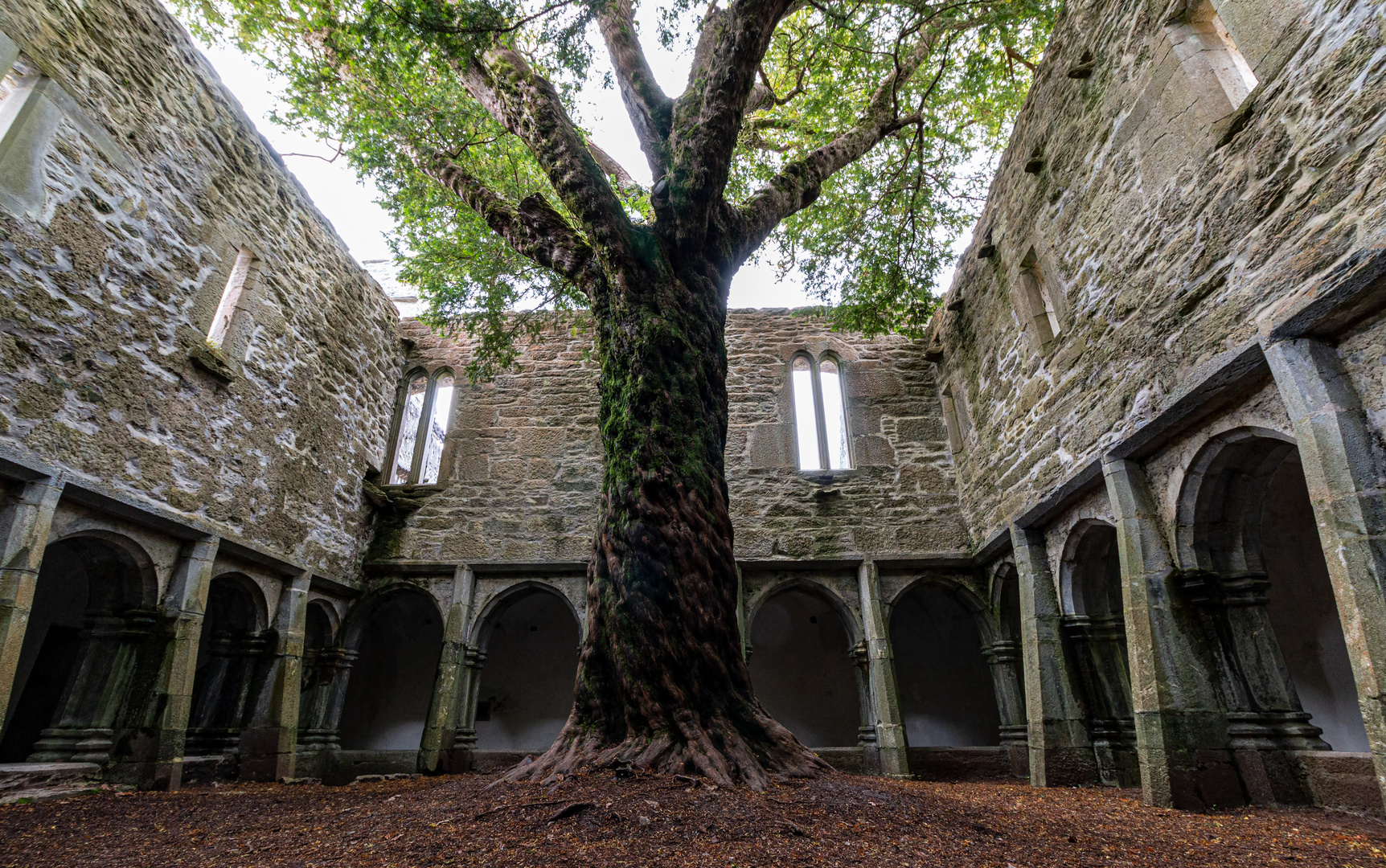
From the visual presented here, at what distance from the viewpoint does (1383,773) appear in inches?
97.6

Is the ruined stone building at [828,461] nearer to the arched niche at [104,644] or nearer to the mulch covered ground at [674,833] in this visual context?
the arched niche at [104,644]

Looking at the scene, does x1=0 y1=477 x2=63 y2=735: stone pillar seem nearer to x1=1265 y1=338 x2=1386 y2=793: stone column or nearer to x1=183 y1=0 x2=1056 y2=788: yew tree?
x1=183 y1=0 x2=1056 y2=788: yew tree

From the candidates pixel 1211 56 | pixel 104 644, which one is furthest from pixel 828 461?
pixel 104 644

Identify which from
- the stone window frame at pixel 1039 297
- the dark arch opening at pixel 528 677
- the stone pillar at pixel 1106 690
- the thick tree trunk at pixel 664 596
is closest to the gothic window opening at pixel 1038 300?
the stone window frame at pixel 1039 297

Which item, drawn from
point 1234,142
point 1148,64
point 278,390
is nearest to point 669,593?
point 1234,142

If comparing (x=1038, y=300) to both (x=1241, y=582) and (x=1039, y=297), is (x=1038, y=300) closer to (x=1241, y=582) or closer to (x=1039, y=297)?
(x=1039, y=297)

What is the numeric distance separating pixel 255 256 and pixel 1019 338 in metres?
7.19

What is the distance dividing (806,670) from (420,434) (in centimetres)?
616

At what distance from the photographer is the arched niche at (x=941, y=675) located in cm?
830

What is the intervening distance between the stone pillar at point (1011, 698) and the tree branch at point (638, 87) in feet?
19.5

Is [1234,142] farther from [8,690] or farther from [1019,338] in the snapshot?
[8,690]

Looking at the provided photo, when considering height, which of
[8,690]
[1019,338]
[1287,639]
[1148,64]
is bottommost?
[8,690]

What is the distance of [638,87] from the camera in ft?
16.5

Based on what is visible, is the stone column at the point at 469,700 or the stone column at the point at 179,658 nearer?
the stone column at the point at 179,658
